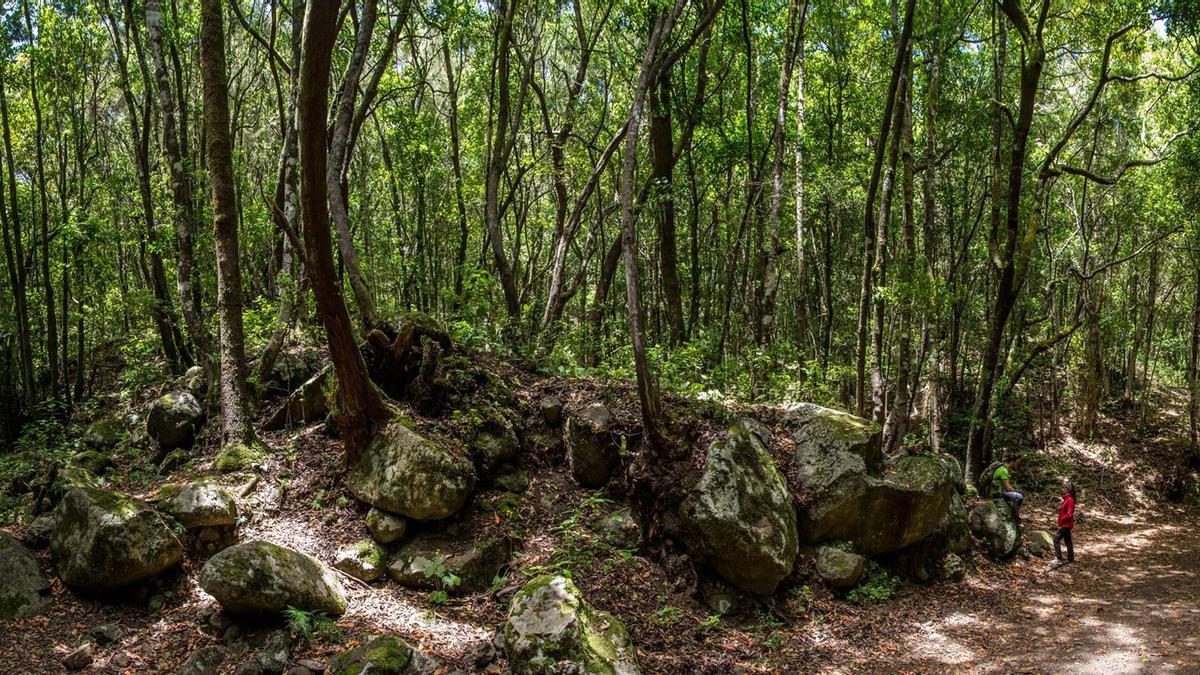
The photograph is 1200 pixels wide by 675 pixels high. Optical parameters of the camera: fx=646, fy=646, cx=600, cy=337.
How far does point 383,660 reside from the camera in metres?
4.89

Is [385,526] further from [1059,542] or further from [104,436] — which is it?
[1059,542]

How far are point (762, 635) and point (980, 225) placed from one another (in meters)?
18.1

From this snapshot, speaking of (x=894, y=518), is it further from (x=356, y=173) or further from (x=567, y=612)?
(x=356, y=173)

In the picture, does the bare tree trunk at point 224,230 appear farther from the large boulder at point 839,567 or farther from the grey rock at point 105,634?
the large boulder at point 839,567

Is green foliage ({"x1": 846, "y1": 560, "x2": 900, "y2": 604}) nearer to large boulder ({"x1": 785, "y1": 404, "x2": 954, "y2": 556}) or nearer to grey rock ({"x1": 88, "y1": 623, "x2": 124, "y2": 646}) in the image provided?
large boulder ({"x1": 785, "y1": 404, "x2": 954, "y2": 556})

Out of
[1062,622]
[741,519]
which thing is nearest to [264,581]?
[741,519]

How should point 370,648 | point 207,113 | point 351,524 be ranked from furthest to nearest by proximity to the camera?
point 207,113 < point 351,524 < point 370,648

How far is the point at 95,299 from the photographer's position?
18.7 meters

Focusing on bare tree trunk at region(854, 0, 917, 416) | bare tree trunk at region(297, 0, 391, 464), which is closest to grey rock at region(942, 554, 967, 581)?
bare tree trunk at region(854, 0, 917, 416)

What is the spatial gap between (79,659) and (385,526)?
8.36ft

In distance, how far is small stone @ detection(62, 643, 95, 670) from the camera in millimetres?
4609

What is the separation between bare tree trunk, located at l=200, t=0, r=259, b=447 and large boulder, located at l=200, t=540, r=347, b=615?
8.02 ft

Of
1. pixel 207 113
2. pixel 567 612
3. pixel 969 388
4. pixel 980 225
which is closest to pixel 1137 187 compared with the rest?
pixel 980 225

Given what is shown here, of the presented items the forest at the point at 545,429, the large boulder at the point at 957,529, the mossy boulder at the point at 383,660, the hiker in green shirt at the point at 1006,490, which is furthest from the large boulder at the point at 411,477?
the hiker in green shirt at the point at 1006,490
